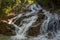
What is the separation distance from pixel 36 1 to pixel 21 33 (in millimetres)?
4002

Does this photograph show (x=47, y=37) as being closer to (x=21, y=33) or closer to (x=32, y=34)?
(x=32, y=34)

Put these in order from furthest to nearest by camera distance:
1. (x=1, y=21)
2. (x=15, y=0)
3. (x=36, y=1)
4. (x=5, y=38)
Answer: (x=36, y=1) → (x=15, y=0) → (x=1, y=21) → (x=5, y=38)

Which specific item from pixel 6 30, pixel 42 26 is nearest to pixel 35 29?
pixel 42 26

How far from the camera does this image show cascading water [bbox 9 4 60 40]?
7.88 metres

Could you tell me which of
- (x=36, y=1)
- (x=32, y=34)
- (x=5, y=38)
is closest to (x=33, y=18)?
(x=32, y=34)

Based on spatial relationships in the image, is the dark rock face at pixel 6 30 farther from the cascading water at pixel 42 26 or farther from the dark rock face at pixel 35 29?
the dark rock face at pixel 35 29

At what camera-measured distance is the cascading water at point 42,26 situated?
7.88m

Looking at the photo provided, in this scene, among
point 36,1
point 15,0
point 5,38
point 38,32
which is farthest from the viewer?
point 36,1

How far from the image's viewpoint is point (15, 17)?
367 inches

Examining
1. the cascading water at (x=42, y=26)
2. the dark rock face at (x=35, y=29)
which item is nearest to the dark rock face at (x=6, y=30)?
the cascading water at (x=42, y=26)

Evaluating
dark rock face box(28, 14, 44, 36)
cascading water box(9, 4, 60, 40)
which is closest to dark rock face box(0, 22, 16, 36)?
cascading water box(9, 4, 60, 40)

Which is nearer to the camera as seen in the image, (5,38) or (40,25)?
(5,38)

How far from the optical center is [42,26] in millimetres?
8461

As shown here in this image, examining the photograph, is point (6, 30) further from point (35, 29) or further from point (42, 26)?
point (42, 26)
